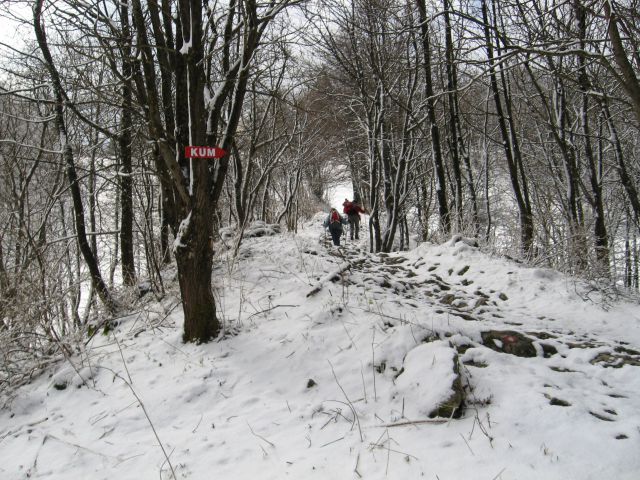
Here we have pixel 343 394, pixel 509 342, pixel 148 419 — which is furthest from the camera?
pixel 509 342

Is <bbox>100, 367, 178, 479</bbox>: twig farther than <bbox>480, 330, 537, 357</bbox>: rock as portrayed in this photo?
No

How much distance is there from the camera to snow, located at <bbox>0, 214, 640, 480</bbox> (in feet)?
7.60

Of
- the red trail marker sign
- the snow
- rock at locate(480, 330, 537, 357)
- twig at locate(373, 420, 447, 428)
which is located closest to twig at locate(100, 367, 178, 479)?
the snow

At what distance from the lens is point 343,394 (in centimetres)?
311

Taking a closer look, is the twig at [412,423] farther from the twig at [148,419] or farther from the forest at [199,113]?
the forest at [199,113]

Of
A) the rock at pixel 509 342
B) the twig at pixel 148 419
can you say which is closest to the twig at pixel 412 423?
the rock at pixel 509 342

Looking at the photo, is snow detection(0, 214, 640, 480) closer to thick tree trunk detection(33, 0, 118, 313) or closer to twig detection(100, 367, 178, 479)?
twig detection(100, 367, 178, 479)

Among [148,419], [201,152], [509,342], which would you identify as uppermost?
[201,152]

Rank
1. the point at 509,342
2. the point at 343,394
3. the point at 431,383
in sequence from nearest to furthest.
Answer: the point at 431,383, the point at 343,394, the point at 509,342

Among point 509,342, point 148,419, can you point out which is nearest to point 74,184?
point 148,419

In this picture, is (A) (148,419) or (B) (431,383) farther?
(A) (148,419)

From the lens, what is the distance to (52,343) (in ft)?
14.8

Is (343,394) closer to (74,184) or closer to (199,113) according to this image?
(199,113)

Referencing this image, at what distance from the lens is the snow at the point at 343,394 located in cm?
232
